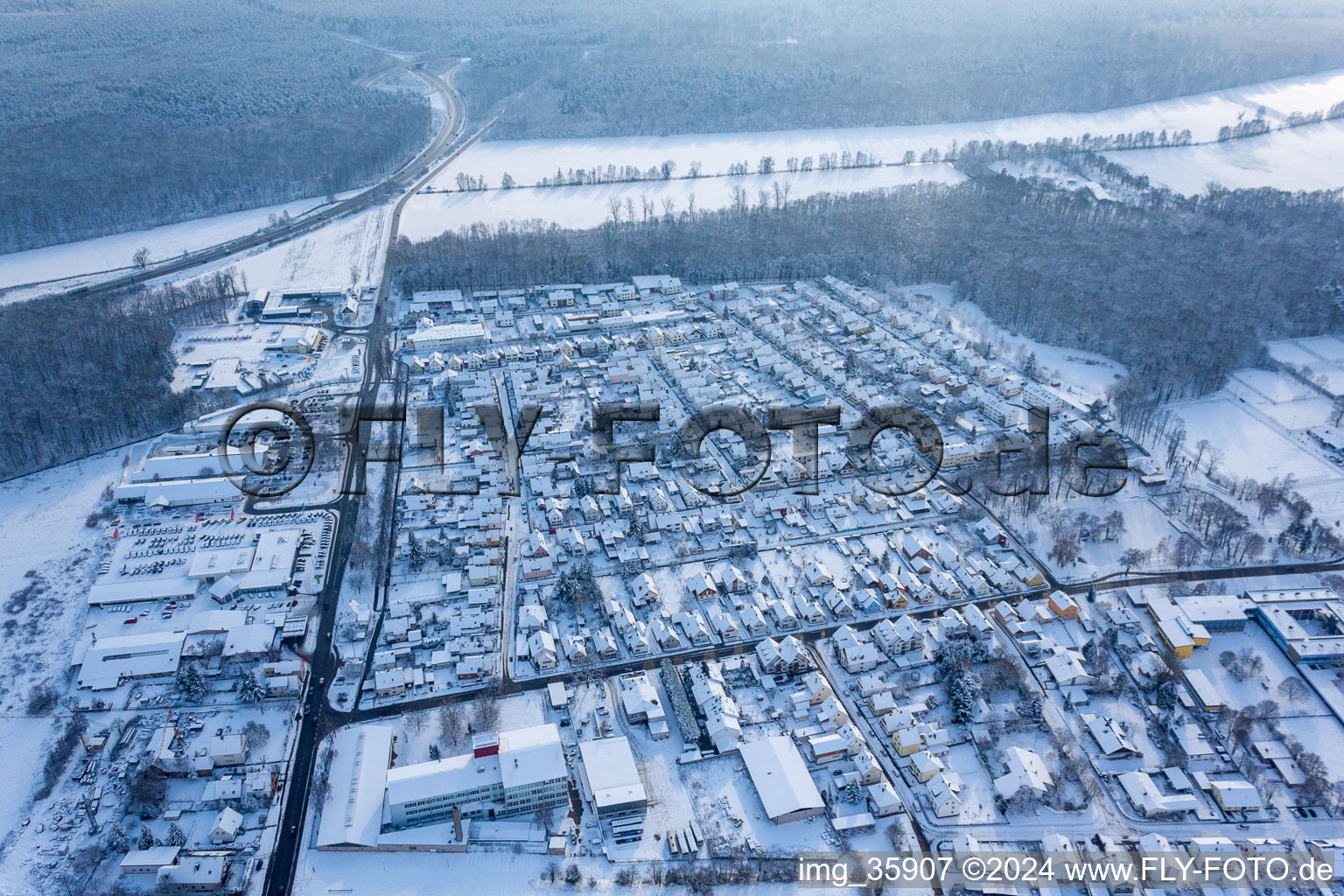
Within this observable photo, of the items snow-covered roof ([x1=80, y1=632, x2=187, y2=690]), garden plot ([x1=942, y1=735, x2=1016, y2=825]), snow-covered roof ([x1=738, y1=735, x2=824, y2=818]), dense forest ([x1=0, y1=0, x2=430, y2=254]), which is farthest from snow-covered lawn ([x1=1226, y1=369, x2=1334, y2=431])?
dense forest ([x1=0, y1=0, x2=430, y2=254])

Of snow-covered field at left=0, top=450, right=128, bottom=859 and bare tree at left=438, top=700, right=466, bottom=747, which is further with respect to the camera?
bare tree at left=438, top=700, right=466, bottom=747

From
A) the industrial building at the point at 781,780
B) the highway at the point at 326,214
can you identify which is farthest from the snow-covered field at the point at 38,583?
the highway at the point at 326,214

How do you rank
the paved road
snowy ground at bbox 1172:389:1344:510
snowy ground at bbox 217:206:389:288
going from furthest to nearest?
snowy ground at bbox 217:206:389:288
snowy ground at bbox 1172:389:1344:510
the paved road

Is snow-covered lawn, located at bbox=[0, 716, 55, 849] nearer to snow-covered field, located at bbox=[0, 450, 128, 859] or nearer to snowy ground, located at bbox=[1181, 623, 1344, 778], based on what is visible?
snow-covered field, located at bbox=[0, 450, 128, 859]

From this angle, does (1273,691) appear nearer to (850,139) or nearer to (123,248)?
(850,139)

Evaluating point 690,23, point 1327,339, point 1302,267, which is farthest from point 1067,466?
point 690,23

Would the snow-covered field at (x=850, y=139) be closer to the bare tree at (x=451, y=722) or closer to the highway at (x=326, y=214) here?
the highway at (x=326, y=214)

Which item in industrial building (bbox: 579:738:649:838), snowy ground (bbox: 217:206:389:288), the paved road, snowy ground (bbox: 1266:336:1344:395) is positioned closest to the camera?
the paved road
